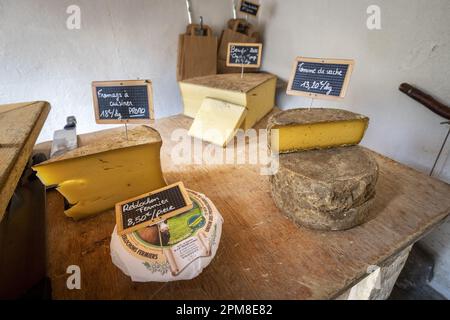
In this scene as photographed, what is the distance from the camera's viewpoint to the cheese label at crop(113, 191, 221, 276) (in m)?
0.58

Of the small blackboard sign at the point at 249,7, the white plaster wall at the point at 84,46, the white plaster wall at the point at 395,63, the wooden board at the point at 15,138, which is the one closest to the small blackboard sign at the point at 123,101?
the wooden board at the point at 15,138

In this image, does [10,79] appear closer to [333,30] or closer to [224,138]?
[224,138]

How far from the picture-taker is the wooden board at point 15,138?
0.57 m

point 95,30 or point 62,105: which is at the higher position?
point 95,30

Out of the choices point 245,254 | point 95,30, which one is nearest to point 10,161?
point 245,254

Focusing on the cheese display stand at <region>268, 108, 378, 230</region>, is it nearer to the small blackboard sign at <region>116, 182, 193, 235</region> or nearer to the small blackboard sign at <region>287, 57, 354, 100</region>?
the small blackboard sign at <region>287, 57, 354, 100</region>

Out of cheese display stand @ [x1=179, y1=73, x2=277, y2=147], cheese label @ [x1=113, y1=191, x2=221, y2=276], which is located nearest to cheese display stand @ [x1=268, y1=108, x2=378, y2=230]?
cheese label @ [x1=113, y1=191, x2=221, y2=276]

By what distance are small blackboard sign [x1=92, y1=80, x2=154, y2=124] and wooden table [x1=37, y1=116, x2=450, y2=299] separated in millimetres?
262

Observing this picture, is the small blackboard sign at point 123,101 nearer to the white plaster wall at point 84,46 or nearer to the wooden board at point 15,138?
the wooden board at point 15,138

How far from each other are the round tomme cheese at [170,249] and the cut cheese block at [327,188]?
23 centimetres

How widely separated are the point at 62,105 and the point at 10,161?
1087 millimetres
